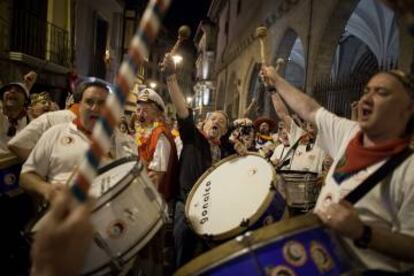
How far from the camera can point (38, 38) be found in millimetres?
16484

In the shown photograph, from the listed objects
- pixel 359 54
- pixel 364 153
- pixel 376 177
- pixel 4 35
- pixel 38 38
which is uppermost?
pixel 359 54

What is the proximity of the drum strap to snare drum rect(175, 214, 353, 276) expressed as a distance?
297mm

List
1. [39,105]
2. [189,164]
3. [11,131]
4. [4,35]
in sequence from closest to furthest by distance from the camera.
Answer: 1. [189,164]
2. [11,131]
3. [39,105]
4. [4,35]

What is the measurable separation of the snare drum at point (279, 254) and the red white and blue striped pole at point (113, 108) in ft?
2.99

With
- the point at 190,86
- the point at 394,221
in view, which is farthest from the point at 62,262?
the point at 190,86

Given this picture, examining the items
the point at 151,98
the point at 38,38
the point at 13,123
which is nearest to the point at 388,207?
the point at 151,98

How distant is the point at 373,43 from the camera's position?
57.8ft

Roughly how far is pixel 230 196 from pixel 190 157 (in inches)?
45.2

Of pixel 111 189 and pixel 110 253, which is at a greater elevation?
pixel 111 189

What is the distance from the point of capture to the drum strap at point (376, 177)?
224cm

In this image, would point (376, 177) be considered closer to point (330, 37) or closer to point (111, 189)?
point (111, 189)

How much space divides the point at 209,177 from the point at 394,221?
6.25ft

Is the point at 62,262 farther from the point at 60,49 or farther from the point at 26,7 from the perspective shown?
the point at 60,49

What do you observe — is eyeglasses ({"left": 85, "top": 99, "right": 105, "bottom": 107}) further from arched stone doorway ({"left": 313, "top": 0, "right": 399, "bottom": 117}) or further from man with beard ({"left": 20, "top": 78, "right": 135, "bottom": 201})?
arched stone doorway ({"left": 313, "top": 0, "right": 399, "bottom": 117})
